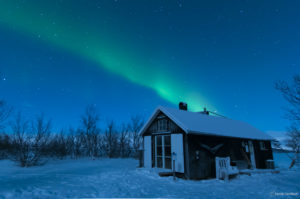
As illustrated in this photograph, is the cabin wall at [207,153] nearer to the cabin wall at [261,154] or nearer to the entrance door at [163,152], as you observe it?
the entrance door at [163,152]

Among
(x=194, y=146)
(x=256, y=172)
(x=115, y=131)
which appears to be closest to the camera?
(x=194, y=146)

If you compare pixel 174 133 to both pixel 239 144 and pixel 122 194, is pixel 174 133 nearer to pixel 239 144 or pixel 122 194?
pixel 122 194

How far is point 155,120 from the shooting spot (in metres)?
12.6

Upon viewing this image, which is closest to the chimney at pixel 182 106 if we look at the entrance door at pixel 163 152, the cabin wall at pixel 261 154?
the entrance door at pixel 163 152

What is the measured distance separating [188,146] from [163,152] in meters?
2.39

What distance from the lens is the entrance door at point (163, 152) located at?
36.9ft

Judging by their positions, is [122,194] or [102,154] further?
[102,154]

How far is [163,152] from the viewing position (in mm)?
11617

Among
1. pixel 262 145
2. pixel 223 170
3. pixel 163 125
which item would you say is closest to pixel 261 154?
pixel 262 145

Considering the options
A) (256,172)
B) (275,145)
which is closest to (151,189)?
(256,172)

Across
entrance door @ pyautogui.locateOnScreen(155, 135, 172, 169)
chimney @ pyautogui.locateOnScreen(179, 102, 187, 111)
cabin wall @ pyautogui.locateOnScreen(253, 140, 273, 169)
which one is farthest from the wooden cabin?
chimney @ pyautogui.locateOnScreen(179, 102, 187, 111)

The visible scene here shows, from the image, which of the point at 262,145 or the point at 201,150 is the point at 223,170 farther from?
the point at 262,145

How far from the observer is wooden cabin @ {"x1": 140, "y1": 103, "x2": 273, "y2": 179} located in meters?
9.94

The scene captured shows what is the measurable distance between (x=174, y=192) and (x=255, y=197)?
306 cm
